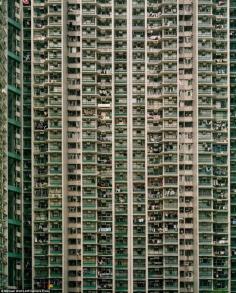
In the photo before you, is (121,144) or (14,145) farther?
(121,144)

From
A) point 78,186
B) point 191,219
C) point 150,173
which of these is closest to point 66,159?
point 78,186

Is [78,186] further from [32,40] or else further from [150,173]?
[32,40]

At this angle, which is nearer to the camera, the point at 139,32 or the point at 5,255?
the point at 5,255

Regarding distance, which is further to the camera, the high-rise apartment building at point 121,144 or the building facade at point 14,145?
the high-rise apartment building at point 121,144

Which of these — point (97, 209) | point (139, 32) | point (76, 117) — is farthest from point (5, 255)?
point (139, 32)

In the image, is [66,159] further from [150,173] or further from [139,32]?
[139,32]

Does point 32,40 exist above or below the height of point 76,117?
above

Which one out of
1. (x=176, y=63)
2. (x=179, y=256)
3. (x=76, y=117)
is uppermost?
(x=176, y=63)

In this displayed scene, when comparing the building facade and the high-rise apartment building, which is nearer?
the building facade
